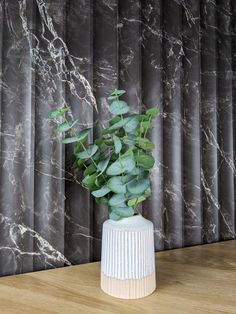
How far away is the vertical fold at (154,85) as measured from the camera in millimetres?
1244

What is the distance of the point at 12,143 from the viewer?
3.23 ft

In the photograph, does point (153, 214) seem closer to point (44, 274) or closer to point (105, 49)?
point (44, 274)

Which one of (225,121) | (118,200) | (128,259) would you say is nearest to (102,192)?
(118,200)

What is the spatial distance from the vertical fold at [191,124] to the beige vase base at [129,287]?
563 millimetres

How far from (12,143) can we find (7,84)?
0.18 m

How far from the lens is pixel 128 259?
2.55 ft

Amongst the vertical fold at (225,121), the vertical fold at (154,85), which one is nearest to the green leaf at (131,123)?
the vertical fold at (154,85)

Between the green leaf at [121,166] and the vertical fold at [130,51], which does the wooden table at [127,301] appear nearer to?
the green leaf at [121,166]

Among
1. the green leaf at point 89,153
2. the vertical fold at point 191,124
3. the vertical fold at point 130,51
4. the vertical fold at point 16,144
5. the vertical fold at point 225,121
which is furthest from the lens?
the vertical fold at point 225,121

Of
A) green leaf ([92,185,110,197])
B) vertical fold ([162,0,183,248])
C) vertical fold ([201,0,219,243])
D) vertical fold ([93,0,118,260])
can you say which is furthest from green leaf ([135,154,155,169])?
vertical fold ([201,0,219,243])

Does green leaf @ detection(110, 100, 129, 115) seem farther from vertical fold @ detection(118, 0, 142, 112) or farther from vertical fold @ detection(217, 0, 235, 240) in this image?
vertical fold @ detection(217, 0, 235, 240)

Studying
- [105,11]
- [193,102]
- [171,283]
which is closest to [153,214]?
[171,283]

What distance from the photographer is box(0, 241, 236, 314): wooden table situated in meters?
0.73

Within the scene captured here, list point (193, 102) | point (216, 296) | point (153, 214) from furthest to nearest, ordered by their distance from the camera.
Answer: point (193, 102), point (153, 214), point (216, 296)
